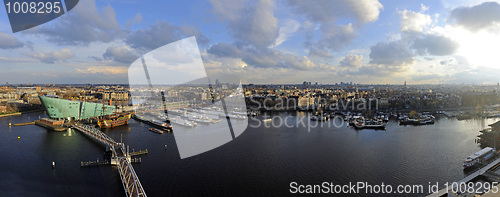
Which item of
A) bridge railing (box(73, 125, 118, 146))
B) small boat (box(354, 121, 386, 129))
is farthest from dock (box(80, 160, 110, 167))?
small boat (box(354, 121, 386, 129))

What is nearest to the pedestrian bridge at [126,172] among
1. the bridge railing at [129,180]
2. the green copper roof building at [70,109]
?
the bridge railing at [129,180]

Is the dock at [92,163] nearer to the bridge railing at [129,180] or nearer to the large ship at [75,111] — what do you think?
the bridge railing at [129,180]

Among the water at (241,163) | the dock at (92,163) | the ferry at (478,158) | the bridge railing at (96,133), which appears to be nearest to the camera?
the water at (241,163)

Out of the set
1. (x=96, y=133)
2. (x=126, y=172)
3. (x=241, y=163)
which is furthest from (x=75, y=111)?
(x=241, y=163)

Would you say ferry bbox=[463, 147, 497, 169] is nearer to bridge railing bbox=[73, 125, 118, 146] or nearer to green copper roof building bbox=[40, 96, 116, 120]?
bridge railing bbox=[73, 125, 118, 146]

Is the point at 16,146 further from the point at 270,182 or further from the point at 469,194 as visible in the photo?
the point at 469,194

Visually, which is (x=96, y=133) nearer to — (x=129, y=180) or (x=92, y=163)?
(x=92, y=163)

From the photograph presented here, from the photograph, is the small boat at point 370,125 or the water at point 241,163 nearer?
the water at point 241,163
